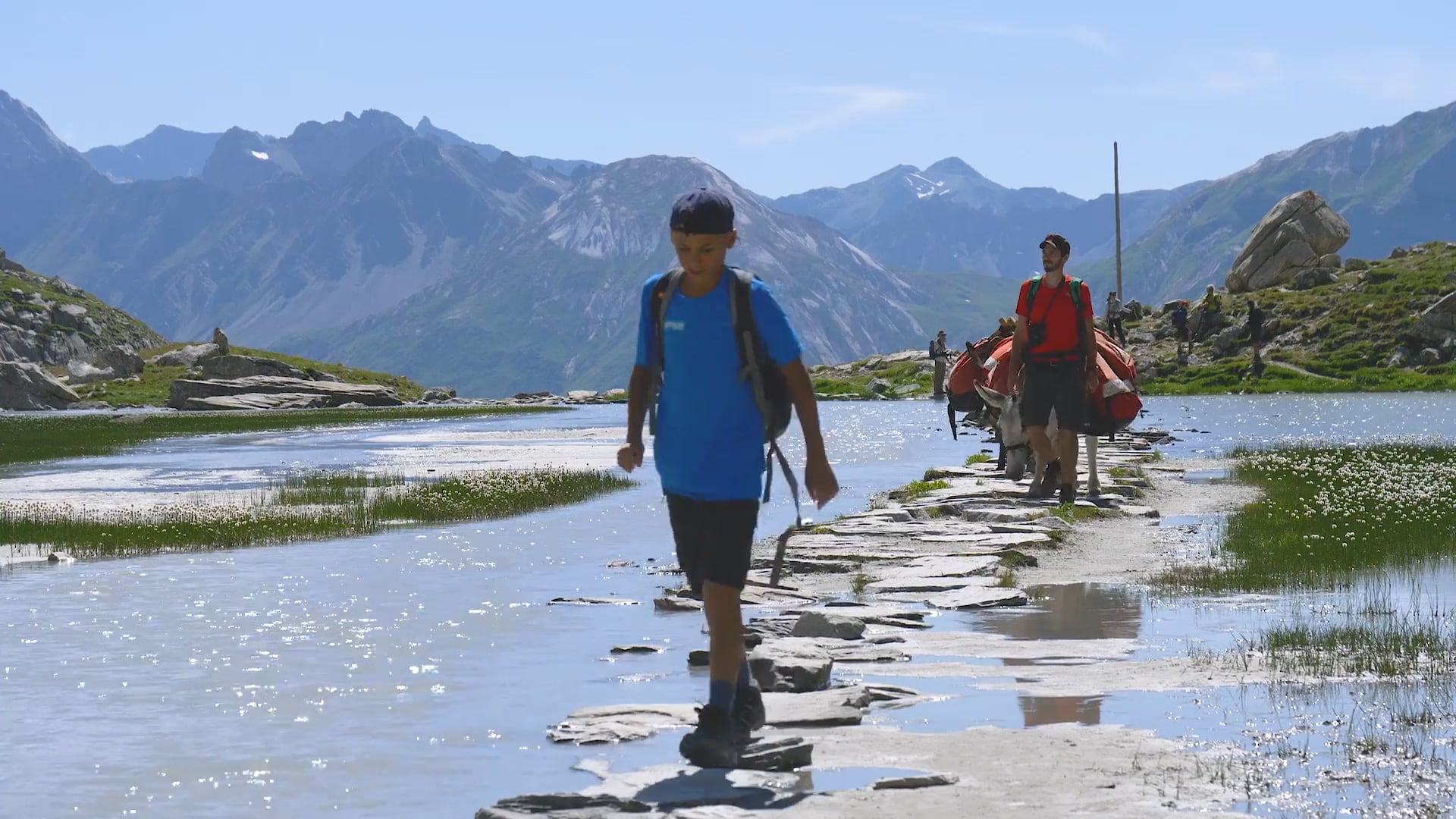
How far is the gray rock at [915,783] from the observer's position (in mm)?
6762

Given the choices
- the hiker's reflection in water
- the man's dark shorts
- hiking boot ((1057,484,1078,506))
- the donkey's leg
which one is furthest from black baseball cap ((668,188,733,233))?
the donkey's leg

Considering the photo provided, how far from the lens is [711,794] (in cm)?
688

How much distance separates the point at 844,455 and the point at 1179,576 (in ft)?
86.9

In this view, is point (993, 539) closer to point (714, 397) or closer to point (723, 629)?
point (723, 629)

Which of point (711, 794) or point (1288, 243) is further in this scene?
point (1288, 243)

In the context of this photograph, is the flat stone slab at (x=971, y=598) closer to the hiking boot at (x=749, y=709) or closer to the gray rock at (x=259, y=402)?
the hiking boot at (x=749, y=709)

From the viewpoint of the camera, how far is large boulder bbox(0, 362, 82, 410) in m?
103

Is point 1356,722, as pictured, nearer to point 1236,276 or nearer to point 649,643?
point 649,643

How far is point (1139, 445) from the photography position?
3753 cm

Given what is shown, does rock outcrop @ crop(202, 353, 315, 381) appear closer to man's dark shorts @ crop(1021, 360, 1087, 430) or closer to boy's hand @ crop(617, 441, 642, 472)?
man's dark shorts @ crop(1021, 360, 1087, 430)

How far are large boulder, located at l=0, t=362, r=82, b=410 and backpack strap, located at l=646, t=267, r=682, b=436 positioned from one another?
103173mm

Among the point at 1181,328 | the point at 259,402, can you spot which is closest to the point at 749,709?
the point at 1181,328

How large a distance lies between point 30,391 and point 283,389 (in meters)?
16.5

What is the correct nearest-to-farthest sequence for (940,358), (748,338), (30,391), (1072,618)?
1. (748,338)
2. (1072,618)
3. (940,358)
4. (30,391)
